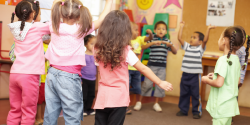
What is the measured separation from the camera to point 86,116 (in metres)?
3.20

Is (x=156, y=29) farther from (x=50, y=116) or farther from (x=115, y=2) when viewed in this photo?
(x=50, y=116)

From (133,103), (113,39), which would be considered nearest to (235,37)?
(113,39)

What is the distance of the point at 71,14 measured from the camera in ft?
5.98

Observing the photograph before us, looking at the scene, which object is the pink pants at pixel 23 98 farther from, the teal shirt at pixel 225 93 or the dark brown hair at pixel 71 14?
the teal shirt at pixel 225 93

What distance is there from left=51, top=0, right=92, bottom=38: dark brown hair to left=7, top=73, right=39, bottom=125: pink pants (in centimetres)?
53

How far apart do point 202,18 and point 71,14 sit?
3.66 metres

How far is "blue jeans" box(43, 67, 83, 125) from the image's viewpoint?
1.77 meters

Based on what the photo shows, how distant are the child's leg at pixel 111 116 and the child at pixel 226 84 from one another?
0.72m

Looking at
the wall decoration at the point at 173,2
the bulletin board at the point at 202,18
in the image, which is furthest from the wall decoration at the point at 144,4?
the bulletin board at the point at 202,18

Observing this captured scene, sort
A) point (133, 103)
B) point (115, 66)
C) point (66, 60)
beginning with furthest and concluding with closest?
point (133, 103) → point (66, 60) → point (115, 66)

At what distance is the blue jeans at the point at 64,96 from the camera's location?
1770 mm

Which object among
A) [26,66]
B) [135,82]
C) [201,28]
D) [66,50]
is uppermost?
[201,28]

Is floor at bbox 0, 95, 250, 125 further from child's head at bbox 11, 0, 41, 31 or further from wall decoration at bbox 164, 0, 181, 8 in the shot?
wall decoration at bbox 164, 0, 181, 8

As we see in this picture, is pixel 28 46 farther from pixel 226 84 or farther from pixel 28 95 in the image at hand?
pixel 226 84
